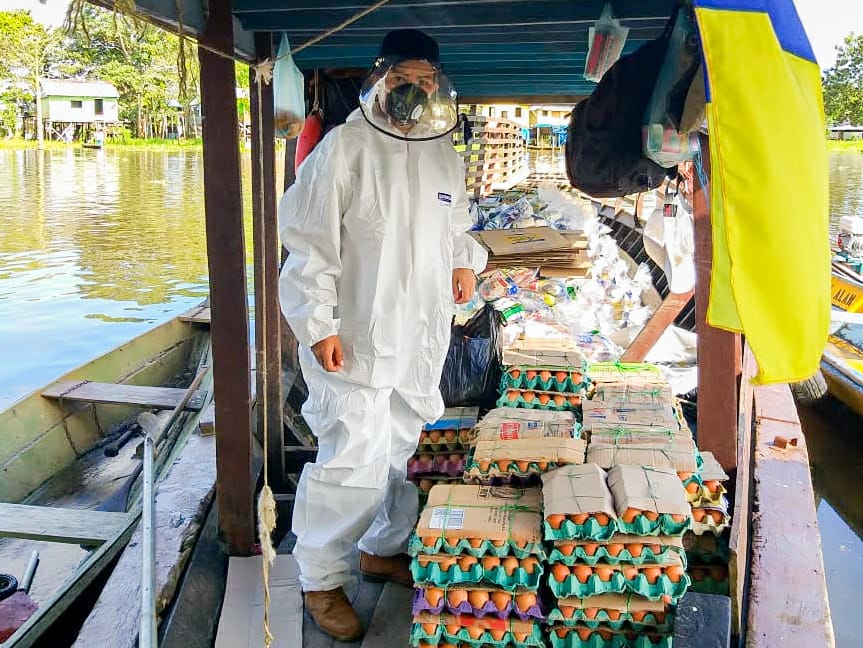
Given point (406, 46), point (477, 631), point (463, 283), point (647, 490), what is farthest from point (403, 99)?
point (477, 631)

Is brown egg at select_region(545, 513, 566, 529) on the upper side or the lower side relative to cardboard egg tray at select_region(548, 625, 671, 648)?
upper

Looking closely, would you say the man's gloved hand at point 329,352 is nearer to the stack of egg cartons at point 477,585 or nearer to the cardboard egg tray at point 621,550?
the stack of egg cartons at point 477,585

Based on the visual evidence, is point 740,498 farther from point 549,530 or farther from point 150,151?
point 150,151

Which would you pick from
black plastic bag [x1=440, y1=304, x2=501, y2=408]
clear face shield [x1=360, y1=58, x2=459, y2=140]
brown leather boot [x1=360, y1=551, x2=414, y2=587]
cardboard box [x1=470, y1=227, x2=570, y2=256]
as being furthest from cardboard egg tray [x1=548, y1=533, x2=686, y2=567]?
cardboard box [x1=470, y1=227, x2=570, y2=256]

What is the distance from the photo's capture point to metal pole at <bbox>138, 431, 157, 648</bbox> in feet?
6.57

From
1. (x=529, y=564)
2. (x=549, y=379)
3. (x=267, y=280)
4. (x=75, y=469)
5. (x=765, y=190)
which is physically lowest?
(x=75, y=469)

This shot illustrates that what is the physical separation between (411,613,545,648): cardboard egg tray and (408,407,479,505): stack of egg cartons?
71cm

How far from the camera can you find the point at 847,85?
40562 millimetres

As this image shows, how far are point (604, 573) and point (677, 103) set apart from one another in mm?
1427

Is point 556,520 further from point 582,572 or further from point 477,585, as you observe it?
point 477,585

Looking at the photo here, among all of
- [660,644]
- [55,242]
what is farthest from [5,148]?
[660,644]

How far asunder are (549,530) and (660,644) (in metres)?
0.44

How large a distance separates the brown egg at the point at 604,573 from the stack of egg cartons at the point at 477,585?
0.16m

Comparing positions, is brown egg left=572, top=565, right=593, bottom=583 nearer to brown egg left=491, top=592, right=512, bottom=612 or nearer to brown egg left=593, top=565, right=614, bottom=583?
brown egg left=593, top=565, right=614, bottom=583
